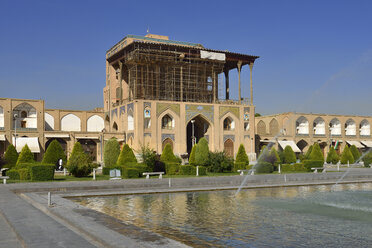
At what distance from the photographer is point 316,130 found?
5122cm

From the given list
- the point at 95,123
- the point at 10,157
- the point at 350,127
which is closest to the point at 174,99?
the point at 95,123

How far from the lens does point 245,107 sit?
136 feet

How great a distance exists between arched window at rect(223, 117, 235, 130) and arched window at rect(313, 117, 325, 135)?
15219 mm

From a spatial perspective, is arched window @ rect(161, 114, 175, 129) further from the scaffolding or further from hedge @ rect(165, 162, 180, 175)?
hedge @ rect(165, 162, 180, 175)

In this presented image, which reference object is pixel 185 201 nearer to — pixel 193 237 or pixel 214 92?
Answer: pixel 193 237

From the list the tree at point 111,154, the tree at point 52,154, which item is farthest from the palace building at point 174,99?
the tree at point 52,154

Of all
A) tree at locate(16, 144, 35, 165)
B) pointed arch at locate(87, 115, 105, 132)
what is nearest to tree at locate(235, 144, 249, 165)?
tree at locate(16, 144, 35, 165)

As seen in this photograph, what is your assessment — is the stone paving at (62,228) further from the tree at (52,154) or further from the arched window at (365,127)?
the arched window at (365,127)

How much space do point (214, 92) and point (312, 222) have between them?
1272 inches

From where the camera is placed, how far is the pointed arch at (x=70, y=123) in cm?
4275

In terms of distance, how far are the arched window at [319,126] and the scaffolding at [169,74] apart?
14647 mm

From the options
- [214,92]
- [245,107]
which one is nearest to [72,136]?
[214,92]

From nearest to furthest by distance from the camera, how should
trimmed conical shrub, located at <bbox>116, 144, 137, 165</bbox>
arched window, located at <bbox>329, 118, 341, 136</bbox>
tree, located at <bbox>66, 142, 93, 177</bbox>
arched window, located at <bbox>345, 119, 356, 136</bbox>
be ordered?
tree, located at <bbox>66, 142, 93, 177</bbox> < trimmed conical shrub, located at <bbox>116, 144, 137, 165</bbox> < arched window, located at <bbox>329, 118, 341, 136</bbox> < arched window, located at <bbox>345, 119, 356, 136</bbox>

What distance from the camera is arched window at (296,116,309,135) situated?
4984 centimetres
